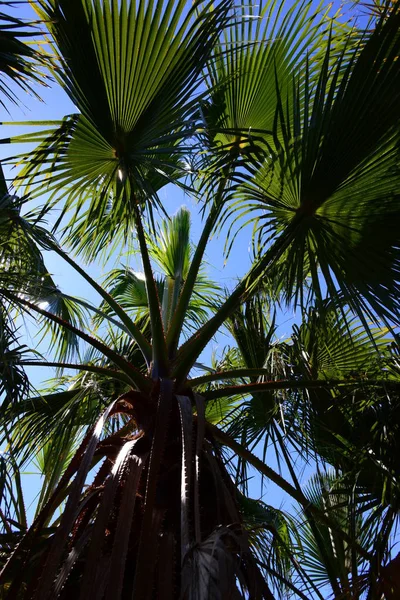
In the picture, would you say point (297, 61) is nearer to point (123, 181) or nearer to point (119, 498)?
point (123, 181)

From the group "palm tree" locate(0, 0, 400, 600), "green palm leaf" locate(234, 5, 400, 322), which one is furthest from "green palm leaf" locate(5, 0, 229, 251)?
"green palm leaf" locate(234, 5, 400, 322)

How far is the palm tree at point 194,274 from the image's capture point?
2055 mm

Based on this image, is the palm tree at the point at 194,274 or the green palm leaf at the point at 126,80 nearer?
the palm tree at the point at 194,274

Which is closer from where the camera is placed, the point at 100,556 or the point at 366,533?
the point at 100,556

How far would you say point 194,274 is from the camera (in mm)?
3182

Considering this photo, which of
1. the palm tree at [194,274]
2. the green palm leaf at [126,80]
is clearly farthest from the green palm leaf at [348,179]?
the green palm leaf at [126,80]

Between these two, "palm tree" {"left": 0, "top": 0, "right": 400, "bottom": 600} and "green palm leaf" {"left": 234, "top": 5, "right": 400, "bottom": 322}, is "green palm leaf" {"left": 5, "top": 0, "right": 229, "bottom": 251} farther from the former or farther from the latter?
"green palm leaf" {"left": 234, "top": 5, "right": 400, "bottom": 322}

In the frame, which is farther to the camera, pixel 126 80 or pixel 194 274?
pixel 194 274

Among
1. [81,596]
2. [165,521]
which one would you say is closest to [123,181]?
[165,521]

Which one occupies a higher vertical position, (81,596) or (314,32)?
(314,32)

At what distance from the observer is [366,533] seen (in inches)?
120

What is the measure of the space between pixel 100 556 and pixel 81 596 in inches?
5.2

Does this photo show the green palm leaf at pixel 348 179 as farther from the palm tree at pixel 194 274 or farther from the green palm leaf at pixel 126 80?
the green palm leaf at pixel 126 80

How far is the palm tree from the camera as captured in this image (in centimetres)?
205
